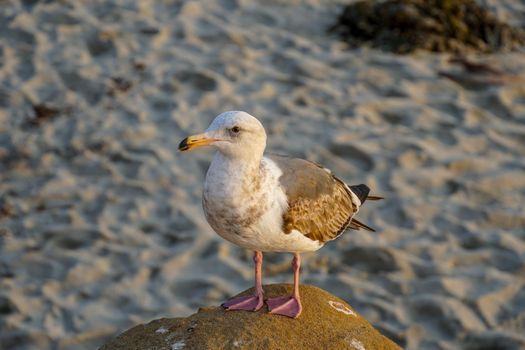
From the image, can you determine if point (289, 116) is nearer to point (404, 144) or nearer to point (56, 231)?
point (404, 144)

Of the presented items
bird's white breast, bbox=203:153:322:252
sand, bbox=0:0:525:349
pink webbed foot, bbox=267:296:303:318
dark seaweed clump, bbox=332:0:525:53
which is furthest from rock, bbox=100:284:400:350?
dark seaweed clump, bbox=332:0:525:53

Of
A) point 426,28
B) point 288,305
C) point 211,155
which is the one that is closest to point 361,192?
point 288,305

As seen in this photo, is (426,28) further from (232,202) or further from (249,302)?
(232,202)

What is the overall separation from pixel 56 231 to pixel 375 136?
3979mm

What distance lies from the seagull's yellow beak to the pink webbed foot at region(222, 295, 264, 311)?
42.6 inches

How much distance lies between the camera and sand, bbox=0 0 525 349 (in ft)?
28.0

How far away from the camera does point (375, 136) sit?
10.7 m

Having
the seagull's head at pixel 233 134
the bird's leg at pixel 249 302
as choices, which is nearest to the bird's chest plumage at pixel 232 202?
the seagull's head at pixel 233 134

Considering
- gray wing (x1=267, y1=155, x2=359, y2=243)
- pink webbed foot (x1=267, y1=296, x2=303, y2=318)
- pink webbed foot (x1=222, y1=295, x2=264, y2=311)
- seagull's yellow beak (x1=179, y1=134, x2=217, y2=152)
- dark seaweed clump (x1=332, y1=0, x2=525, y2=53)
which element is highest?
seagull's yellow beak (x1=179, y1=134, x2=217, y2=152)

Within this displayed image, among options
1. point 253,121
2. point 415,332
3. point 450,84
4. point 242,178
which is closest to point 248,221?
point 242,178

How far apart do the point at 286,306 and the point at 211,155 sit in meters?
5.04

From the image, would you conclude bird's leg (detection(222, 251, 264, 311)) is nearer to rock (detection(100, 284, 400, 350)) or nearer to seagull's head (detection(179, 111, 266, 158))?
rock (detection(100, 284, 400, 350))

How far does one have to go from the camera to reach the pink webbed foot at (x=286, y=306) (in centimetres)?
553

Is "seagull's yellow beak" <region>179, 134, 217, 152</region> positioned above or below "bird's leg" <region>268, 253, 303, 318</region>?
above
